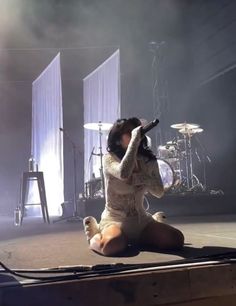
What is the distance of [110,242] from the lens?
5.81ft

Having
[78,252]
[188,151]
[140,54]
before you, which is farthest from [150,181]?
[140,54]

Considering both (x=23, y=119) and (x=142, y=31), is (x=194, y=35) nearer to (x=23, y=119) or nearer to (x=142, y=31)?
(x=142, y=31)

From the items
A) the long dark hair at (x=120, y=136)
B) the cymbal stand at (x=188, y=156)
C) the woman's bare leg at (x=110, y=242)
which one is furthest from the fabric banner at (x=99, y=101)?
the woman's bare leg at (x=110, y=242)

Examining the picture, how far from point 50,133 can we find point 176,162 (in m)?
2.25

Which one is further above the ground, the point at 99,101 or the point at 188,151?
the point at 99,101

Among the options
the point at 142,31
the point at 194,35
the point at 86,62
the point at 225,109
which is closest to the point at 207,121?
the point at 225,109

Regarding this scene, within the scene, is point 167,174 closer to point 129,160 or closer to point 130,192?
point 130,192

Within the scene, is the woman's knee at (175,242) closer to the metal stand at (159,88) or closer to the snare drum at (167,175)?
the snare drum at (167,175)

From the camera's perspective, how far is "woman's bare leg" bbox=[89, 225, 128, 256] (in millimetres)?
1766

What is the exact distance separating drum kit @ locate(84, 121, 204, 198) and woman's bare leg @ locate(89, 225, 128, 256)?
292cm

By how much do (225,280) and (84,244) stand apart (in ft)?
3.31

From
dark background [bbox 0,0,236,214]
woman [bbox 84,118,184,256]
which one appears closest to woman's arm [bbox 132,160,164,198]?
woman [bbox 84,118,184,256]

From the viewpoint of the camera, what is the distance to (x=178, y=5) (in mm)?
5734

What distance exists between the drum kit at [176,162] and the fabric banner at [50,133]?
891 millimetres
